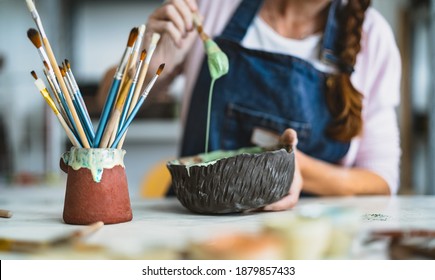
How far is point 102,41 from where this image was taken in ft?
6.16

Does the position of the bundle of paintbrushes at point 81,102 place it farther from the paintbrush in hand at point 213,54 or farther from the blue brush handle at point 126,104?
the paintbrush in hand at point 213,54

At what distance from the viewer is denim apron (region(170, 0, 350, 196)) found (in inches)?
32.1

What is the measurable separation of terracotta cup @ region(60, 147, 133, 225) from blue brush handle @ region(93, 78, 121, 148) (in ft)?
0.05

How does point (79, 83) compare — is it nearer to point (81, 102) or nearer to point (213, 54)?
point (213, 54)

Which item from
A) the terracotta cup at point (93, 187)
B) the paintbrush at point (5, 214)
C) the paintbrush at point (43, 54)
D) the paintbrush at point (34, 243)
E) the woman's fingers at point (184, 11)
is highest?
the woman's fingers at point (184, 11)

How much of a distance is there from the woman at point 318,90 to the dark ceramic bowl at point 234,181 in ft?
0.82

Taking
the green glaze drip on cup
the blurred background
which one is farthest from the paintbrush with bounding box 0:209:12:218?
the blurred background

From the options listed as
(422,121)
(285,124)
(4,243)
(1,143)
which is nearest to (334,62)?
(285,124)

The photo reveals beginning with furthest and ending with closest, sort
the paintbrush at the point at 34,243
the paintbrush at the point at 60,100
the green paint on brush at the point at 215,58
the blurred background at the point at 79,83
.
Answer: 1. the blurred background at the point at 79,83
2. the green paint on brush at the point at 215,58
3. the paintbrush at the point at 60,100
4. the paintbrush at the point at 34,243

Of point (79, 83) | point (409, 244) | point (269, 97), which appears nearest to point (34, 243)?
point (409, 244)

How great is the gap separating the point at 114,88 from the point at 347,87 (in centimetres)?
45

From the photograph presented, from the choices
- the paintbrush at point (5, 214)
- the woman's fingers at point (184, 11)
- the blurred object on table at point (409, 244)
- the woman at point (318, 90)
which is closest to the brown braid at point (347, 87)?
the woman at point (318, 90)

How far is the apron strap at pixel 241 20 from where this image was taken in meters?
0.84

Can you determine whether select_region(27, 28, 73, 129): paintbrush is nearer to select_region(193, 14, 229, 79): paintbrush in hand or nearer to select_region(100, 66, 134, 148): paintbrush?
select_region(100, 66, 134, 148): paintbrush
